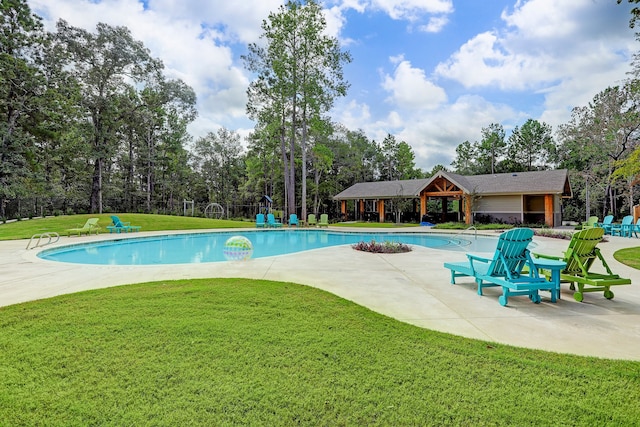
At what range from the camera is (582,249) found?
4.68 m

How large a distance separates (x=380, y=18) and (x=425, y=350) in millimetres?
14938

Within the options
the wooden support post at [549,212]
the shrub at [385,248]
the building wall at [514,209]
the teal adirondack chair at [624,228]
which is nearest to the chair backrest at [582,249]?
the shrub at [385,248]

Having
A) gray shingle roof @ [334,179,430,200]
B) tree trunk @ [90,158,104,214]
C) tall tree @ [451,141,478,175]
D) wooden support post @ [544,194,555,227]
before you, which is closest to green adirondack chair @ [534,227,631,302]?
wooden support post @ [544,194,555,227]

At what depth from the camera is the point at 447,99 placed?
21.6 m

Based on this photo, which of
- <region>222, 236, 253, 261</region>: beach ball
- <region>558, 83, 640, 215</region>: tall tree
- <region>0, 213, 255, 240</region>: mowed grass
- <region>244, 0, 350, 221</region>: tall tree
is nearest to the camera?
<region>222, 236, 253, 261</region>: beach ball

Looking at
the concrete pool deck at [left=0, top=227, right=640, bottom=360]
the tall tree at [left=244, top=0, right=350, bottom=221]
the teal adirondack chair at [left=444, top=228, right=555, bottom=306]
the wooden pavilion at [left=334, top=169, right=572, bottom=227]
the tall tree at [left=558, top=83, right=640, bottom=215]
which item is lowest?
the concrete pool deck at [left=0, top=227, right=640, bottom=360]

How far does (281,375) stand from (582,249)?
4.78m

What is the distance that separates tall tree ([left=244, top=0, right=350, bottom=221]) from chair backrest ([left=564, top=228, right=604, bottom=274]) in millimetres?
20335

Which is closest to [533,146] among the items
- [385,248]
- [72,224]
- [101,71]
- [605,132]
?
[605,132]

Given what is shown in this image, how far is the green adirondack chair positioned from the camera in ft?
14.8

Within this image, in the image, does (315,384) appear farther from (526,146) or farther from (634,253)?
(526,146)

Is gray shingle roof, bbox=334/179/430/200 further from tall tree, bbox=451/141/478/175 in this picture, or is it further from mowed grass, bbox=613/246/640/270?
tall tree, bbox=451/141/478/175

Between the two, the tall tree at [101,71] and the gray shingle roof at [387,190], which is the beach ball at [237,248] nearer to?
the gray shingle roof at [387,190]

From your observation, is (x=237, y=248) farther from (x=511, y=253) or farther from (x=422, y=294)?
(x=511, y=253)
